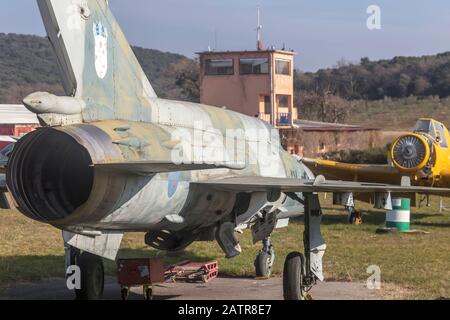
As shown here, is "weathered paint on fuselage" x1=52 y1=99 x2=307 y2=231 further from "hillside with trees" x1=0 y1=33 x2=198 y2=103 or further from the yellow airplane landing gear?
"hillside with trees" x1=0 y1=33 x2=198 y2=103

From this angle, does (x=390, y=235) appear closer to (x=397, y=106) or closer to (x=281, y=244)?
(x=281, y=244)

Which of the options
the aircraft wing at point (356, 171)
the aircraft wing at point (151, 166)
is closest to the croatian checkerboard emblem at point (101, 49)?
the aircraft wing at point (151, 166)

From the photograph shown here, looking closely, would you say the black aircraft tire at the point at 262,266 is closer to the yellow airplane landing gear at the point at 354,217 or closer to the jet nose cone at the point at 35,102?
the jet nose cone at the point at 35,102

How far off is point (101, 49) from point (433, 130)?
15956 mm

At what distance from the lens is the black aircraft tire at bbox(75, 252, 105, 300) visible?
10977 mm

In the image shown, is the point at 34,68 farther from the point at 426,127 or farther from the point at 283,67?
the point at 426,127

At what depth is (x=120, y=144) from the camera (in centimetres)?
860

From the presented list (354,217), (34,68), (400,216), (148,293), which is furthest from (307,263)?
(34,68)

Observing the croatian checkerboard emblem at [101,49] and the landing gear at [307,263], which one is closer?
the croatian checkerboard emblem at [101,49]

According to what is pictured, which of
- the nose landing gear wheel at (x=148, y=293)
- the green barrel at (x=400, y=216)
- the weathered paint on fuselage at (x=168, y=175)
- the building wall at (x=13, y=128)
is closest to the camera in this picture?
the weathered paint on fuselage at (x=168, y=175)

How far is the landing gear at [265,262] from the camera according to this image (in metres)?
14.0

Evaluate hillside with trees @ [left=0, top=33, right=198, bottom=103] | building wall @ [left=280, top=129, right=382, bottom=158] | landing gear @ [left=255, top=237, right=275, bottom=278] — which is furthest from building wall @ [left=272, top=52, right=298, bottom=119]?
landing gear @ [left=255, top=237, right=275, bottom=278]

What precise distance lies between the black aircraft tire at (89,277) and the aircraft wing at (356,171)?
528 inches
